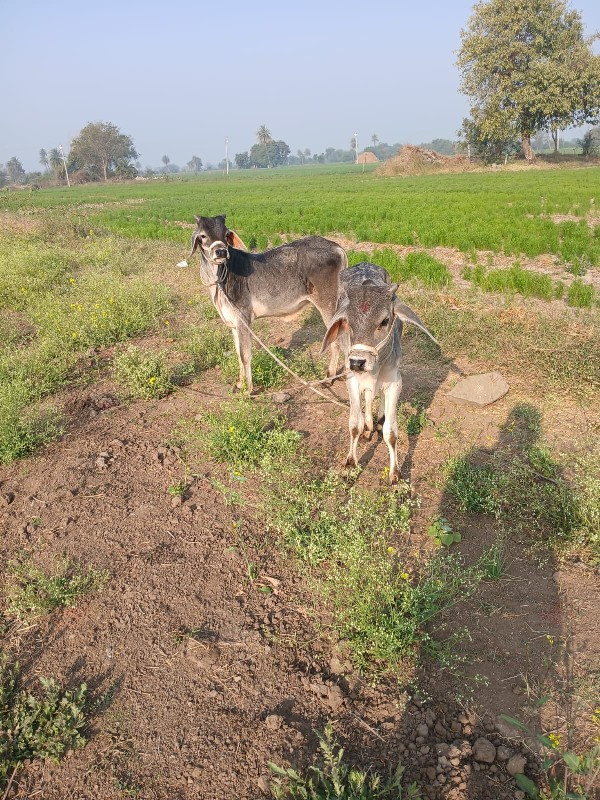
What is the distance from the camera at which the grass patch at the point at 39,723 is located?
8.93 ft

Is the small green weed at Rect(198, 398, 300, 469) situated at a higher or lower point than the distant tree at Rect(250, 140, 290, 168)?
lower

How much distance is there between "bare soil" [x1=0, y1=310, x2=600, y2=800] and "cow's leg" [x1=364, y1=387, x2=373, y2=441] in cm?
46

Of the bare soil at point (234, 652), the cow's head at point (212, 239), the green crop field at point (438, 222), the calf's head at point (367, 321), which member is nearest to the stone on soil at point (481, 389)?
the bare soil at point (234, 652)

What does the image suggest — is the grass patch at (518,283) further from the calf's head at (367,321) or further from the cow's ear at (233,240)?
the calf's head at (367,321)

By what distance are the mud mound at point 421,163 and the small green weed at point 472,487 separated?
53242 mm

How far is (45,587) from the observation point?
144 inches

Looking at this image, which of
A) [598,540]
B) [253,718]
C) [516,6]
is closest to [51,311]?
[253,718]

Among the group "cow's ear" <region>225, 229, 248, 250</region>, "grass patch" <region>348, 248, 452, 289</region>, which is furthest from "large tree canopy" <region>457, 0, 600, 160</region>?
"cow's ear" <region>225, 229, 248, 250</region>

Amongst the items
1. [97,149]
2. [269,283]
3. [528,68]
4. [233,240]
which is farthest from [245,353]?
[97,149]

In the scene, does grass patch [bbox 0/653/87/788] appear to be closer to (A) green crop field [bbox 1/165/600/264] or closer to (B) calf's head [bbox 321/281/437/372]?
(B) calf's head [bbox 321/281/437/372]

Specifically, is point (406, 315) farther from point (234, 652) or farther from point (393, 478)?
point (234, 652)

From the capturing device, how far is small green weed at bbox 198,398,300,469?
504 centimetres

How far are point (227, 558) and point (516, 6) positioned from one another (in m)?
56.0

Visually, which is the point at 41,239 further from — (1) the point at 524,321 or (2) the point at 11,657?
(2) the point at 11,657
